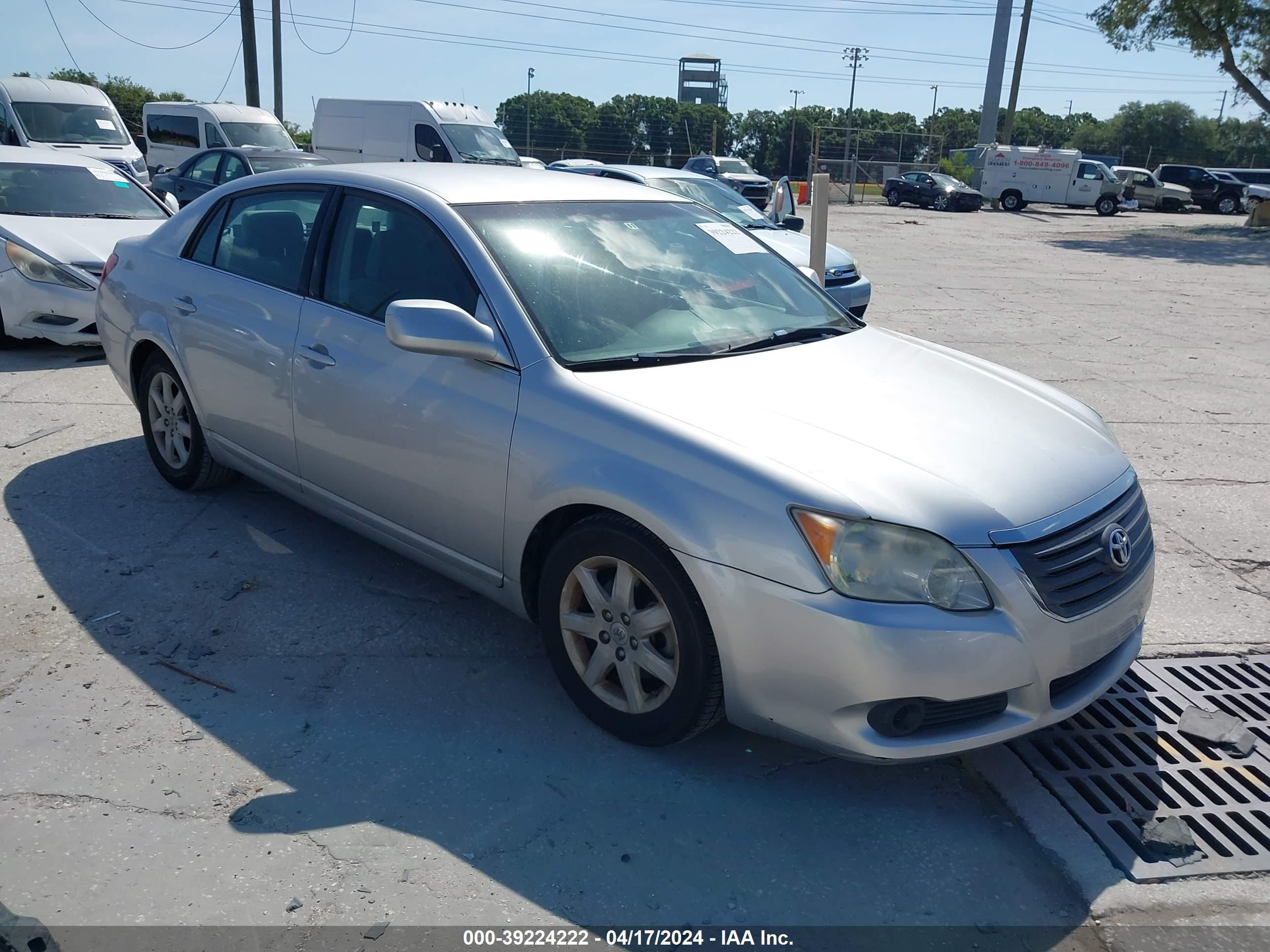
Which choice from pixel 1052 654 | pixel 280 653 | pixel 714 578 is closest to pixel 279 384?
pixel 280 653

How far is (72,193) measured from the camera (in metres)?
9.19

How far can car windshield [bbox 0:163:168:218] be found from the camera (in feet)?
29.0

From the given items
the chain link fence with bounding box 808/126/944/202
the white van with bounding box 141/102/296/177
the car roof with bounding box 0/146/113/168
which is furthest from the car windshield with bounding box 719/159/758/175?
the car roof with bounding box 0/146/113/168

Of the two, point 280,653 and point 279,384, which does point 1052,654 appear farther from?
point 279,384

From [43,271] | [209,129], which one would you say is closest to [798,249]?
[43,271]

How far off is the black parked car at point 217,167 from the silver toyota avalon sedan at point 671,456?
34.6ft

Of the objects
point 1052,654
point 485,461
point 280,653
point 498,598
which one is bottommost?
point 280,653

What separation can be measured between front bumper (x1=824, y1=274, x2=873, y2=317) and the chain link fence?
30.5 meters

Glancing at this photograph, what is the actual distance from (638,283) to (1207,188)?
47.9 meters

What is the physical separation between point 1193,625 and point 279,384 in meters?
3.84

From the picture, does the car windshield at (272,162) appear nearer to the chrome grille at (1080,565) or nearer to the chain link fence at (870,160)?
the chrome grille at (1080,565)

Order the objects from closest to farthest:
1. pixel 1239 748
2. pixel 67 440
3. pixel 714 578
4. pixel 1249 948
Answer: pixel 1249 948 → pixel 714 578 → pixel 1239 748 → pixel 67 440

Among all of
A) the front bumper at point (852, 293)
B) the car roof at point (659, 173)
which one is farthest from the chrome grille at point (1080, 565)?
the car roof at point (659, 173)

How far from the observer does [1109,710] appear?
356 cm
